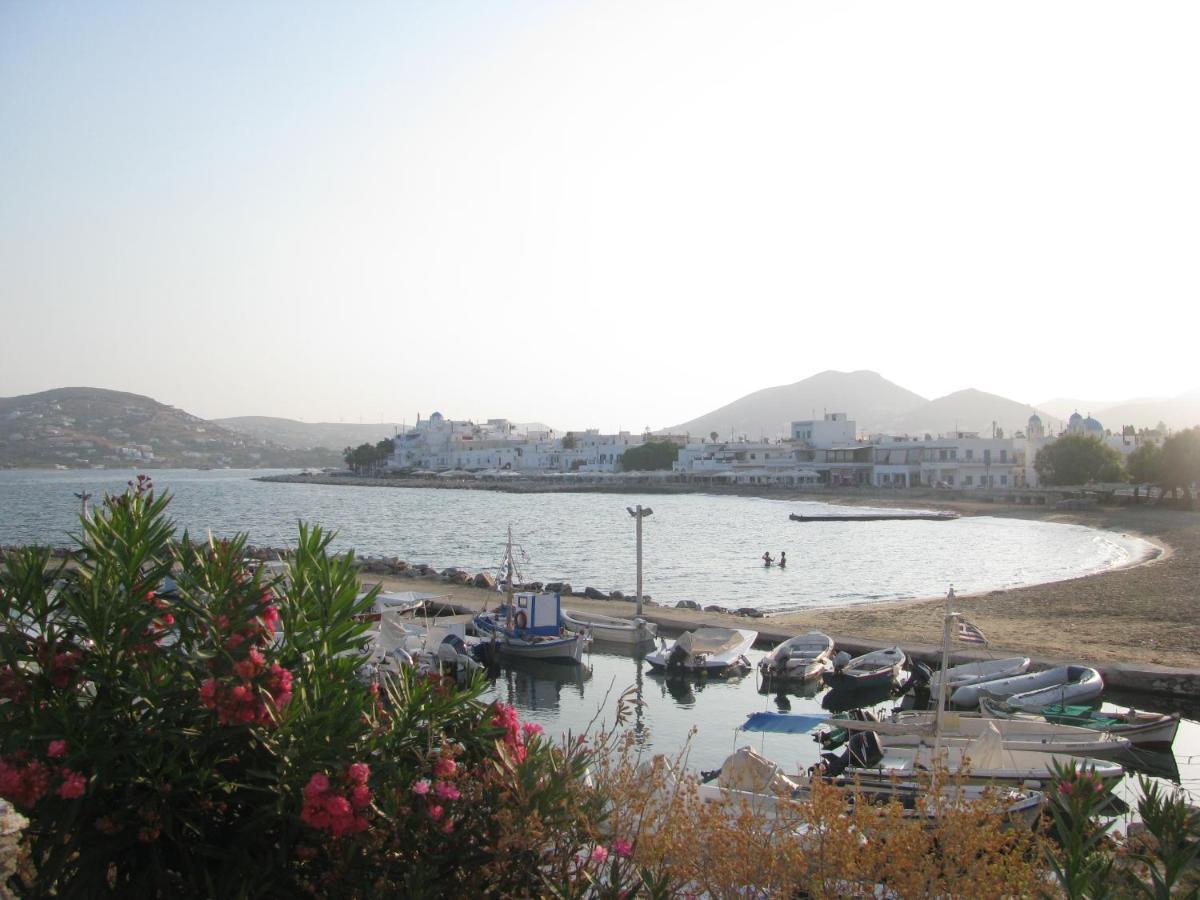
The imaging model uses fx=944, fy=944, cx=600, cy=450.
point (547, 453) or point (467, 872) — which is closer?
point (467, 872)

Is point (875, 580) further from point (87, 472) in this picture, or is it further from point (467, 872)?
point (87, 472)

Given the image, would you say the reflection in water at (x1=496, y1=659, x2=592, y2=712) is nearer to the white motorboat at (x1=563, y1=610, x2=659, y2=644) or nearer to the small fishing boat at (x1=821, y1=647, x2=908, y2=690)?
the white motorboat at (x1=563, y1=610, x2=659, y2=644)

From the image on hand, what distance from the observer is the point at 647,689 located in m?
18.3

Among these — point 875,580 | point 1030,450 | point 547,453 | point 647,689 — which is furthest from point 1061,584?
point 547,453

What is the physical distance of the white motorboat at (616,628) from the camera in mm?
21953

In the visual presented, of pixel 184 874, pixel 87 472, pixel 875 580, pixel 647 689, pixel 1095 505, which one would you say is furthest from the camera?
pixel 87 472

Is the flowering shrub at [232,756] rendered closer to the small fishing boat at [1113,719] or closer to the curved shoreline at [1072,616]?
the small fishing boat at [1113,719]

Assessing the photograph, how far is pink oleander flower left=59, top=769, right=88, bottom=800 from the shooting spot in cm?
333

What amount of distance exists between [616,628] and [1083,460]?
2352 inches

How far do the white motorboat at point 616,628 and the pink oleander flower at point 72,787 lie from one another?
18344 millimetres

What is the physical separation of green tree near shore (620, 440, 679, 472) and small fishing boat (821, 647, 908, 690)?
9635 centimetres

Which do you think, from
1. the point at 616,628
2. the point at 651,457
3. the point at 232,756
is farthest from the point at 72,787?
the point at 651,457

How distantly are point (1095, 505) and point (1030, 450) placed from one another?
804 inches

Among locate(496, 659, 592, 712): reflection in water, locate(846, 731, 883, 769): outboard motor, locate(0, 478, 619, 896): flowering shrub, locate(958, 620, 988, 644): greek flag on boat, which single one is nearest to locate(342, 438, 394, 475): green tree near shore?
locate(496, 659, 592, 712): reflection in water
